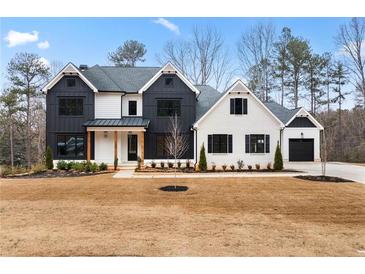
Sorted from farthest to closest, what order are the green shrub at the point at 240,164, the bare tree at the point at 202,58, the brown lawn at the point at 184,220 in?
1. the bare tree at the point at 202,58
2. the green shrub at the point at 240,164
3. the brown lawn at the point at 184,220

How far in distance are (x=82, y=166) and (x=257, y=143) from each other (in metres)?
10.7

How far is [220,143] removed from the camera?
1798 centimetres

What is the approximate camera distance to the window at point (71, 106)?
18688mm

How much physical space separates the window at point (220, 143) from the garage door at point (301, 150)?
8957 mm

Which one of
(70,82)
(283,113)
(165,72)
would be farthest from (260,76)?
(70,82)

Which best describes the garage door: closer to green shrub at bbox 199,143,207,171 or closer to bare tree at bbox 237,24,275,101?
bare tree at bbox 237,24,275,101

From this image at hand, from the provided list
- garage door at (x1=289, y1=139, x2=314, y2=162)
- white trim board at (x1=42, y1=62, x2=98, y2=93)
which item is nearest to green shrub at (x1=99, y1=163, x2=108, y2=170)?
white trim board at (x1=42, y1=62, x2=98, y2=93)

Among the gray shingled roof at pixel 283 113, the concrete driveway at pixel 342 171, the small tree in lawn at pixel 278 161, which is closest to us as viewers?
the concrete driveway at pixel 342 171

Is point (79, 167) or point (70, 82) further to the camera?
point (70, 82)

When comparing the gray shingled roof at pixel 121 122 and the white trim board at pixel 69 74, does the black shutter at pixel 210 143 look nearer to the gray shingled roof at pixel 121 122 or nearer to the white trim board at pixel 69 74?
the gray shingled roof at pixel 121 122

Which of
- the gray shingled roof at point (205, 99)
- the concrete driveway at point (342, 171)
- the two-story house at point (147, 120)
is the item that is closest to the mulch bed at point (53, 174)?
the two-story house at point (147, 120)

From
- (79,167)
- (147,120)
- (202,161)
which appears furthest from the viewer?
(147,120)

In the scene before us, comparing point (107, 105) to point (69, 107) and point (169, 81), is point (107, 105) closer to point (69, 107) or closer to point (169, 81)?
point (69, 107)
